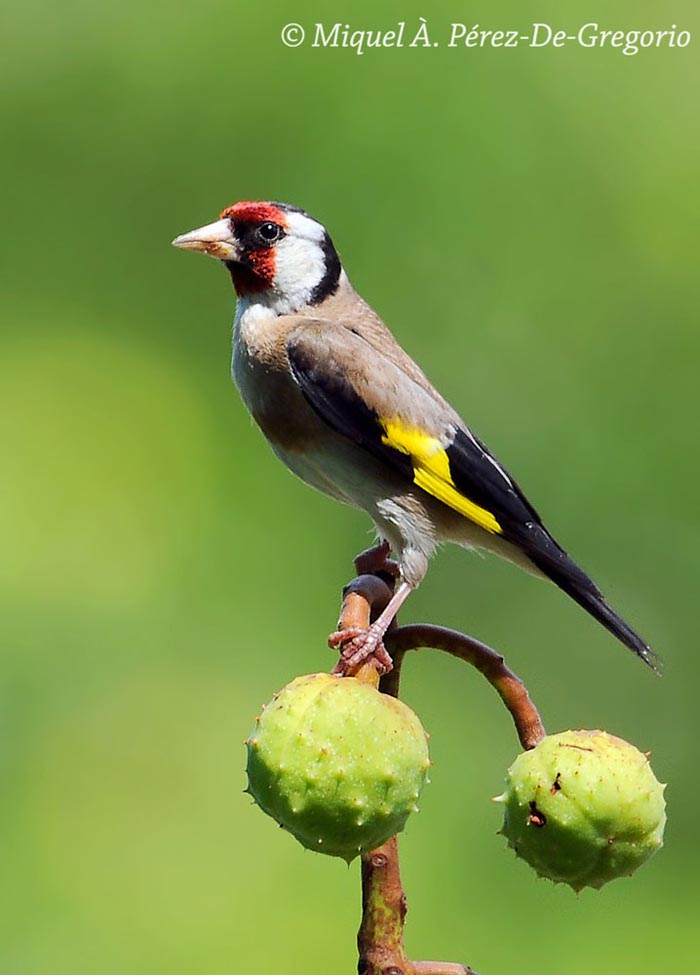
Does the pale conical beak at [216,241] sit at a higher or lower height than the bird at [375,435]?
higher

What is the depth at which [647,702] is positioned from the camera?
155 inches

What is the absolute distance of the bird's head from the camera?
293cm

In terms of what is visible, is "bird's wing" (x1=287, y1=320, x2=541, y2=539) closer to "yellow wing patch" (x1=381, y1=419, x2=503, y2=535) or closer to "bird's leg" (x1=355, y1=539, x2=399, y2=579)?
"yellow wing patch" (x1=381, y1=419, x2=503, y2=535)

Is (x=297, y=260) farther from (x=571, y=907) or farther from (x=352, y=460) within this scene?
(x=571, y=907)

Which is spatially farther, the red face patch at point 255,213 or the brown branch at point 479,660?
the red face patch at point 255,213

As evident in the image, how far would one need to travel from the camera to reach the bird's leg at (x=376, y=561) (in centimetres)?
252

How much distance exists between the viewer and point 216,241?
9.43 feet

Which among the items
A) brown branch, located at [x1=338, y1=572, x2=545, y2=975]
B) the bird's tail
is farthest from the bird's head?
brown branch, located at [x1=338, y1=572, x2=545, y2=975]

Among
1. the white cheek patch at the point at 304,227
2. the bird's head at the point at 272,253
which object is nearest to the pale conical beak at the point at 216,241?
the bird's head at the point at 272,253

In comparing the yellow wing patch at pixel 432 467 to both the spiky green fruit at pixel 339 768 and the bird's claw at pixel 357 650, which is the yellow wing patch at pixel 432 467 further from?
the spiky green fruit at pixel 339 768

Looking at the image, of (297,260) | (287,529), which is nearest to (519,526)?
(297,260)

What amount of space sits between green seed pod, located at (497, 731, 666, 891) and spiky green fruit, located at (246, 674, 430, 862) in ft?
0.47

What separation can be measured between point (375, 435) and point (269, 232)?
0.46m

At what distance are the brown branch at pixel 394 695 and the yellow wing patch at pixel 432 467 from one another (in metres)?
0.61
